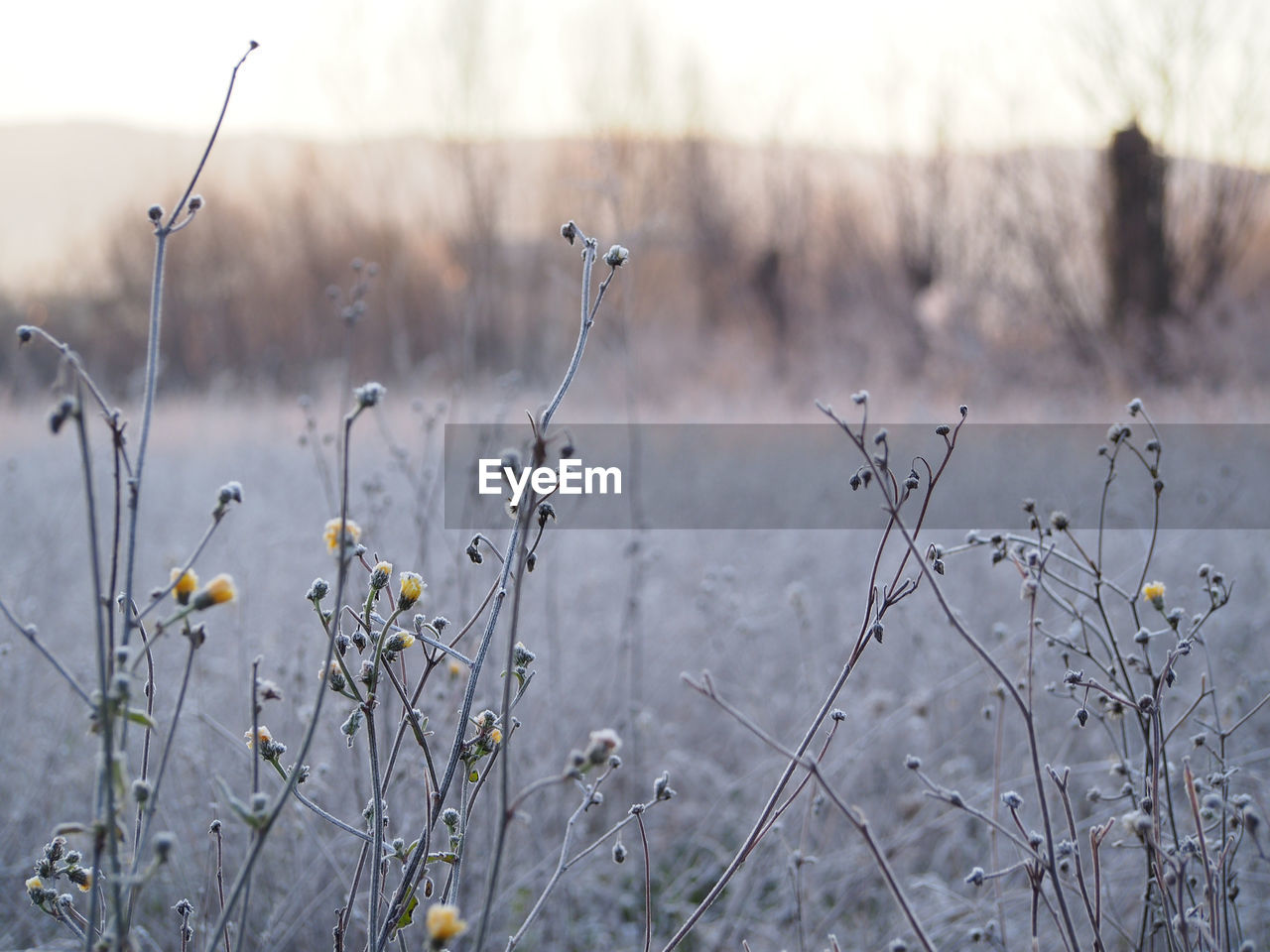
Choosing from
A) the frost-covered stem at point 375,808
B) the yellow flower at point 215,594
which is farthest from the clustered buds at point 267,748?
the yellow flower at point 215,594

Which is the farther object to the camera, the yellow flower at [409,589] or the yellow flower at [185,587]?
the yellow flower at [409,589]

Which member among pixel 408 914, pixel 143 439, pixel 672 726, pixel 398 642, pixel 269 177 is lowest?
pixel 672 726

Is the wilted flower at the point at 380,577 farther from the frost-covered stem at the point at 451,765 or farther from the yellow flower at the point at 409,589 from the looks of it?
the frost-covered stem at the point at 451,765

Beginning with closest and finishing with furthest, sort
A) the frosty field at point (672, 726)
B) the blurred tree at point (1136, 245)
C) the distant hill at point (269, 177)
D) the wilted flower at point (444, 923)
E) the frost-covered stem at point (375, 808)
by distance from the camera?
the wilted flower at point (444, 923) → the frost-covered stem at point (375, 808) → the frosty field at point (672, 726) → the blurred tree at point (1136, 245) → the distant hill at point (269, 177)

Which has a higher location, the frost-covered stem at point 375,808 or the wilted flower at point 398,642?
the wilted flower at point 398,642

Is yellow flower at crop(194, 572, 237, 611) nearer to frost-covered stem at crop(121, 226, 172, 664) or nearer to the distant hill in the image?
frost-covered stem at crop(121, 226, 172, 664)

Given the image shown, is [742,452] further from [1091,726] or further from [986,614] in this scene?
[1091,726]

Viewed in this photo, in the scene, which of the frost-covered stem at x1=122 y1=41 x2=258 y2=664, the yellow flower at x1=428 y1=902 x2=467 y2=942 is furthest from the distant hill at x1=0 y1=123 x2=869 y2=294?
the yellow flower at x1=428 y1=902 x2=467 y2=942

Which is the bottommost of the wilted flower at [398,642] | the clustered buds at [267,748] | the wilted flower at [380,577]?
the clustered buds at [267,748]

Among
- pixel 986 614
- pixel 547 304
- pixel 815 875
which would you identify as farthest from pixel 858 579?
pixel 547 304

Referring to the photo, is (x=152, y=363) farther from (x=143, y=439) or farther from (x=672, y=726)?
(x=672, y=726)

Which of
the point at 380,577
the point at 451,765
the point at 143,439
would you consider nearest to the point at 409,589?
the point at 380,577

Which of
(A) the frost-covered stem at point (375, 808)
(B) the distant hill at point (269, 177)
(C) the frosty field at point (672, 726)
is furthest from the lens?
(B) the distant hill at point (269, 177)

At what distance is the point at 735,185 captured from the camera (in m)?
17.2
